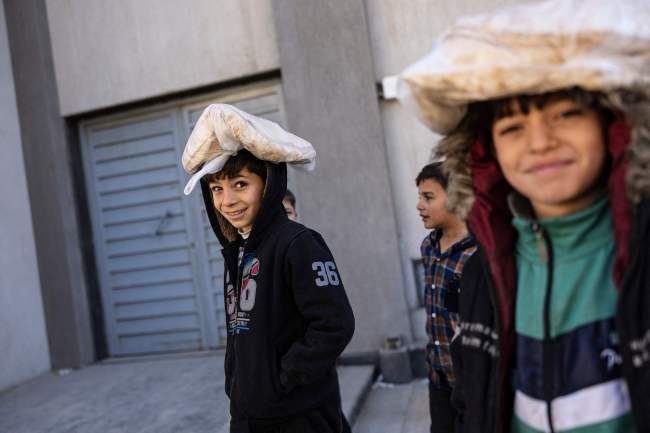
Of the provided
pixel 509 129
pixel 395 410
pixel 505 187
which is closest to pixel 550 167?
pixel 509 129

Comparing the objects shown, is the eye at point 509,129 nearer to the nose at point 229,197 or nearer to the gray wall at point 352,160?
the nose at point 229,197

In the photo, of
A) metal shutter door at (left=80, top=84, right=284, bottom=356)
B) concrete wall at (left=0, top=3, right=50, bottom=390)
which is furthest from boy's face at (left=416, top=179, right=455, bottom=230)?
concrete wall at (left=0, top=3, right=50, bottom=390)

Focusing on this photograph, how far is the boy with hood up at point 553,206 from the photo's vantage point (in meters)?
1.04

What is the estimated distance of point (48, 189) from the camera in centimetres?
573

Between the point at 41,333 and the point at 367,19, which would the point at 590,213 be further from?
the point at 41,333

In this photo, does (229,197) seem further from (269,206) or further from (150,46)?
(150,46)

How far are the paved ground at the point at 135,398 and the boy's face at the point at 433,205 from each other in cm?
174

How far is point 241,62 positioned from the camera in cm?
527

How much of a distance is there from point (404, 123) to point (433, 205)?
2212mm

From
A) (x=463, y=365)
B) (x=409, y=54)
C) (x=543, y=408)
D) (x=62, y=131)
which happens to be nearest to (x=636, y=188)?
(x=543, y=408)

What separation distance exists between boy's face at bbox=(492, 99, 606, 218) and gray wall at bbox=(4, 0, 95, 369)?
551 cm

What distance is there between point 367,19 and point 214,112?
319 cm

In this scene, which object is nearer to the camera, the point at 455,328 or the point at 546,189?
the point at 546,189

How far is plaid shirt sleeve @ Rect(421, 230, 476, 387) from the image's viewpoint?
2.62 meters
